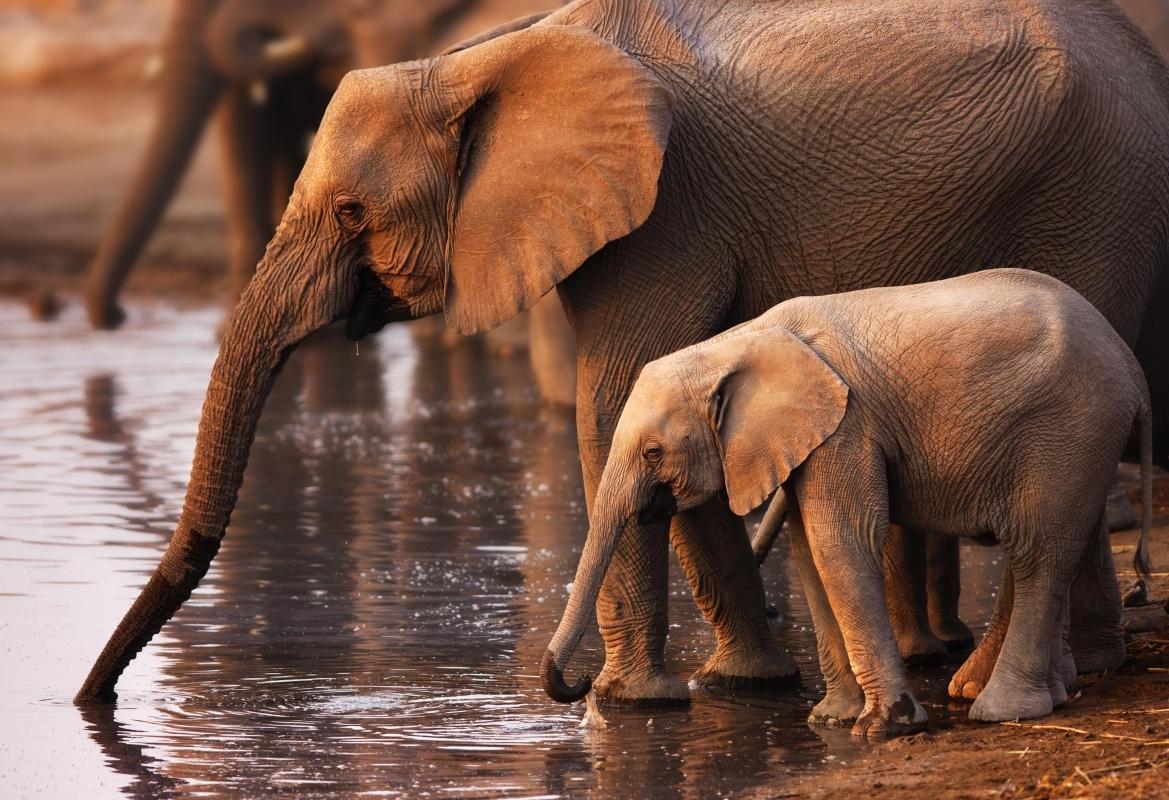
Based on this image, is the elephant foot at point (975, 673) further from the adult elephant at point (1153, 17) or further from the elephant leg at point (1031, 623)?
the adult elephant at point (1153, 17)

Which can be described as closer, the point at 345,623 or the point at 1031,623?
the point at 1031,623

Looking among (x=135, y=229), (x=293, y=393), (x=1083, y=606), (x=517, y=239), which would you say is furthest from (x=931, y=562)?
(x=135, y=229)

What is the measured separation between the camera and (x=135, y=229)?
18891 millimetres

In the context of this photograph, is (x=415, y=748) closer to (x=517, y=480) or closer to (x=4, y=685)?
(x=4, y=685)

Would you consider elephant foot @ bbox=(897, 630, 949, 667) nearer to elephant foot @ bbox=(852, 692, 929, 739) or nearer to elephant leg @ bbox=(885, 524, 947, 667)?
elephant leg @ bbox=(885, 524, 947, 667)

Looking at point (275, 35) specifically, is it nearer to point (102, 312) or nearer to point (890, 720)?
point (102, 312)

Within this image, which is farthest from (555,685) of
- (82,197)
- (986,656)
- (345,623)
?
(82,197)

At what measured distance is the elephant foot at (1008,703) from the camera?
641cm

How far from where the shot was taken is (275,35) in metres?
20.0

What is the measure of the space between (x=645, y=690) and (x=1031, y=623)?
1133 millimetres

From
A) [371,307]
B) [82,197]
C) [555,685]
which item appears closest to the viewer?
[555,685]

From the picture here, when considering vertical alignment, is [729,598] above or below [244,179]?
below

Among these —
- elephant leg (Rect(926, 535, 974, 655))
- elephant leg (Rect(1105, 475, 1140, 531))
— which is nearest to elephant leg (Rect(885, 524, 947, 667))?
elephant leg (Rect(926, 535, 974, 655))

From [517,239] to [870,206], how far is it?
105 cm
